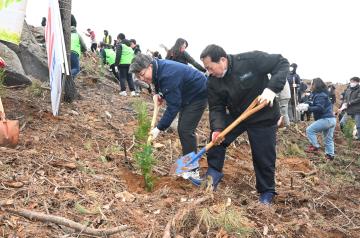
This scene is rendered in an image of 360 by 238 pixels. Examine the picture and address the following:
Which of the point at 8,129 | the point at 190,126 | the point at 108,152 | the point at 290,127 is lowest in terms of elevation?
the point at 290,127

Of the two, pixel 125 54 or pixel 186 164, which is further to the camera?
pixel 125 54

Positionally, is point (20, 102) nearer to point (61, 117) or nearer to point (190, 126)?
point (61, 117)

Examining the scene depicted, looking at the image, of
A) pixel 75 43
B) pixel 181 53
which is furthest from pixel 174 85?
pixel 75 43

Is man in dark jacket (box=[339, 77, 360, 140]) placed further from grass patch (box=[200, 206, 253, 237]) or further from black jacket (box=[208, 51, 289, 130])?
grass patch (box=[200, 206, 253, 237])

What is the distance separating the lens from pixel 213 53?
407 cm

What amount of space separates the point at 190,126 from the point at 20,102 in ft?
10.4

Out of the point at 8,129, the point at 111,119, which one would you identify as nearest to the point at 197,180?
the point at 8,129

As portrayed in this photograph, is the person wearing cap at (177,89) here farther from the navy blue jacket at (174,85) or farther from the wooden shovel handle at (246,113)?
the wooden shovel handle at (246,113)

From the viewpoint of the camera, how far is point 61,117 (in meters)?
6.38

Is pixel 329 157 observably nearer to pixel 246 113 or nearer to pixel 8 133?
pixel 246 113

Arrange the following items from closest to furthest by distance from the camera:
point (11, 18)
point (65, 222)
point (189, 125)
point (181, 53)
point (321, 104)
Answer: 1. point (65, 222)
2. point (189, 125)
3. point (11, 18)
4. point (181, 53)
5. point (321, 104)

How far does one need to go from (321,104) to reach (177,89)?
14.9 feet

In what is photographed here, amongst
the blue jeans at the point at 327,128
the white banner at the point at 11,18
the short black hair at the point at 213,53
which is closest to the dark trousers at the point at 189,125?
the short black hair at the point at 213,53

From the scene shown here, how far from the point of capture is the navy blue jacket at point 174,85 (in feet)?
14.9
